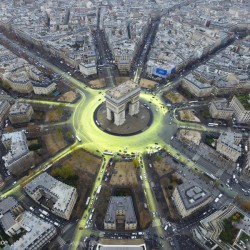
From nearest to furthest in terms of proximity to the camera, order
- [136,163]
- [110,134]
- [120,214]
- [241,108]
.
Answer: [120,214] → [136,163] → [110,134] → [241,108]

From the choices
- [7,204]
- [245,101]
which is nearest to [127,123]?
[245,101]

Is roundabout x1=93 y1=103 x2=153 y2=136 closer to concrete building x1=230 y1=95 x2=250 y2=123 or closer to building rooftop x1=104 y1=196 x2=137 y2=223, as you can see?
building rooftop x1=104 y1=196 x2=137 y2=223

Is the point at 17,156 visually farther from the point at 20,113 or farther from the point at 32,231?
the point at 32,231

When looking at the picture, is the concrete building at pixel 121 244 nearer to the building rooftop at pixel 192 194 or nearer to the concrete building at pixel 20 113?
the building rooftop at pixel 192 194

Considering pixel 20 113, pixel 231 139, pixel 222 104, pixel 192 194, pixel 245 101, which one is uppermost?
pixel 245 101

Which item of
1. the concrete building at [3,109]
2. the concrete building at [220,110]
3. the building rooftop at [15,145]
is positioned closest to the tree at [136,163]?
the building rooftop at [15,145]

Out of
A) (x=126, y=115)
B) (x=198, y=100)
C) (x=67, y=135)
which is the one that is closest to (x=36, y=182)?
(x=67, y=135)
